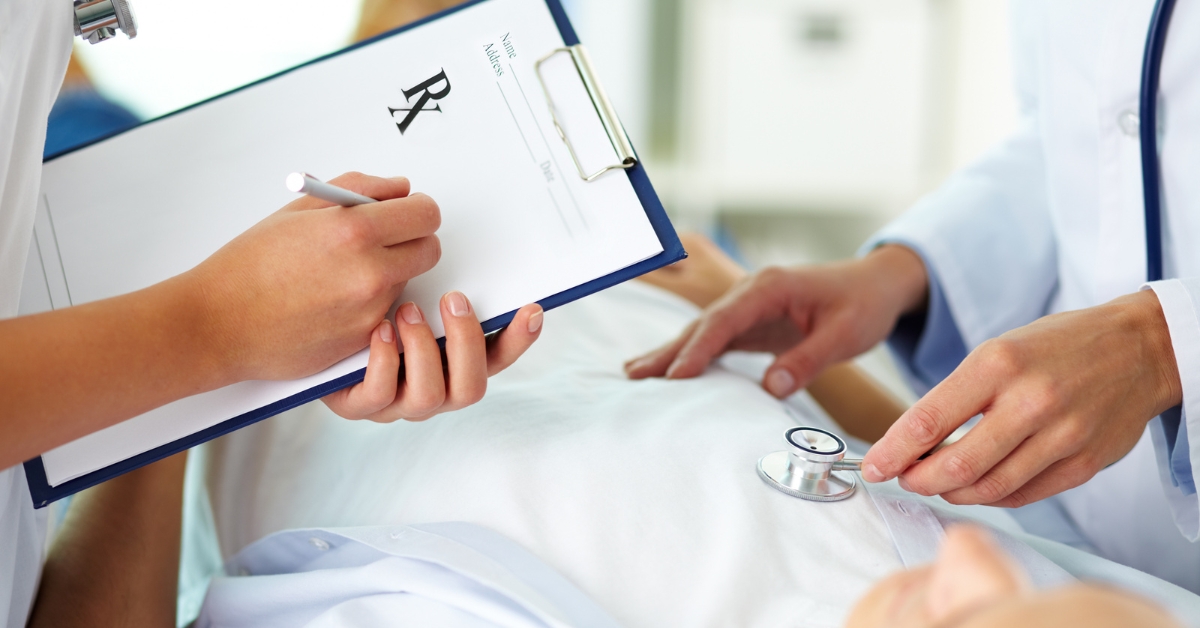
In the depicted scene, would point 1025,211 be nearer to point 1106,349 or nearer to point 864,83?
point 1106,349

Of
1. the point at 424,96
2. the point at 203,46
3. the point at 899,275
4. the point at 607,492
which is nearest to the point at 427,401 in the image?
the point at 607,492

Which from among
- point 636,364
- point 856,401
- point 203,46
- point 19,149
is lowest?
point 856,401

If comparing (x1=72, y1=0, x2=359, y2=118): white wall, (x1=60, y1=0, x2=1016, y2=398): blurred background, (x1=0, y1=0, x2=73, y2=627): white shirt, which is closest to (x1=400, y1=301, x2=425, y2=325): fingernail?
(x1=0, y1=0, x2=73, y2=627): white shirt

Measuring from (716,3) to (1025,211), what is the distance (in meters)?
2.01

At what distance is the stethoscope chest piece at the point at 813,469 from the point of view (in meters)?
0.51

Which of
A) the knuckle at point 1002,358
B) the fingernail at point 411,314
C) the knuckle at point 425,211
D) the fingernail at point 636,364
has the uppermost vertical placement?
the knuckle at point 425,211

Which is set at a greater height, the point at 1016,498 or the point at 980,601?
the point at 980,601

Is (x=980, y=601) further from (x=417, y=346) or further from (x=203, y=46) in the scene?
(x=203, y=46)

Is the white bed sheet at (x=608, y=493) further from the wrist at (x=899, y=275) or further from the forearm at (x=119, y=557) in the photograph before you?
the wrist at (x=899, y=275)

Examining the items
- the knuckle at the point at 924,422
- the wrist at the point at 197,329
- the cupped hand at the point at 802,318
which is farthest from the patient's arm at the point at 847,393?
the wrist at the point at 197,329

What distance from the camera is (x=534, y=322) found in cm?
52

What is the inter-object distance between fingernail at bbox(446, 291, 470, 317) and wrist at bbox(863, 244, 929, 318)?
1.79 feet

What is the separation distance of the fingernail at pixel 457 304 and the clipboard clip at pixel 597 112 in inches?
4.8

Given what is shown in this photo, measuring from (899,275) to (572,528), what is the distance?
0.58 meters
